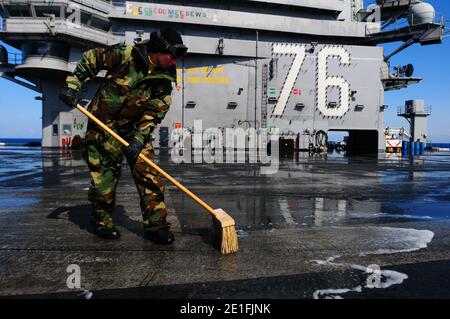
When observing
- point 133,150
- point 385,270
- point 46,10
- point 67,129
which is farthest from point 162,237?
point 67,129

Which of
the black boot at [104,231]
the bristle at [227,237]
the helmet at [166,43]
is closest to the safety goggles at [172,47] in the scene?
the helmet at [166,43]

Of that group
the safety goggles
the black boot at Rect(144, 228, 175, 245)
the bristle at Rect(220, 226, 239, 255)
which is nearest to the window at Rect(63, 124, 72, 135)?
the black boot at Rect(144, 228, 175, 245)

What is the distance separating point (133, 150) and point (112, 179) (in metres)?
0.60

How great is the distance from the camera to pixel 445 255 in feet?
10.6

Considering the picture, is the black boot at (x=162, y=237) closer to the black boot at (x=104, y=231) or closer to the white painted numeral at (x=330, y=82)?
the black boot at (x=104, y=231)

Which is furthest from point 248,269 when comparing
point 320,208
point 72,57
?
point 72,57

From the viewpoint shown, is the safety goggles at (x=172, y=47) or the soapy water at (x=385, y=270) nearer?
the soapy water at (x=385, y=270)

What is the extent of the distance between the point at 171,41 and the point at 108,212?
1.88 meters

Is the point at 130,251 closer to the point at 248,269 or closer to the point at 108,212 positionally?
the point at 108,212

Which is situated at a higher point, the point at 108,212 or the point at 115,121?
the point at 115,121

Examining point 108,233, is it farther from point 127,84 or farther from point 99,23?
point 99,23

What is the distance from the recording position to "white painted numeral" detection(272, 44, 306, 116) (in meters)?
26.4

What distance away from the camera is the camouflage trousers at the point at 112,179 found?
3.59m

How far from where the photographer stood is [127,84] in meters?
3.58
